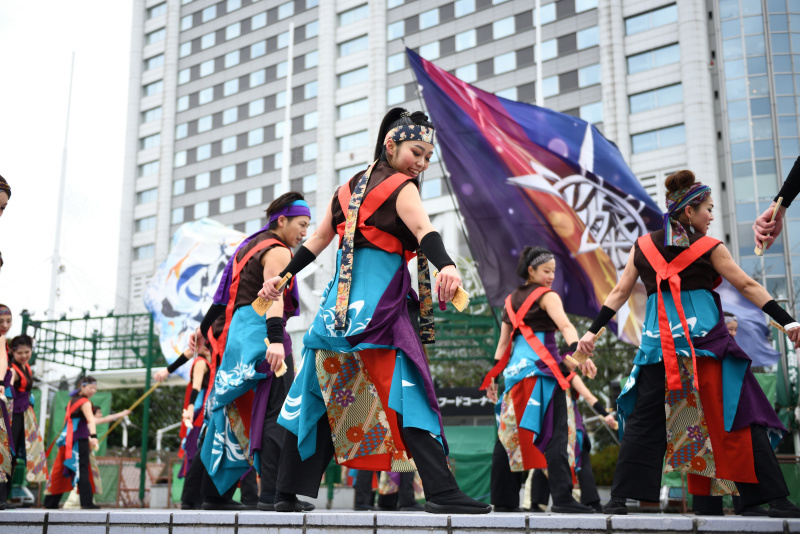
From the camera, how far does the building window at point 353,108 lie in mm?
55309

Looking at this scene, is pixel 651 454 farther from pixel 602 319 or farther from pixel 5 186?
pixel 5 186

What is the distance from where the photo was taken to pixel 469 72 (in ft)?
168

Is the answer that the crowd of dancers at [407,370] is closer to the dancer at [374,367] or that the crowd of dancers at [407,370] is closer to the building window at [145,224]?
the dancer at [374,367]

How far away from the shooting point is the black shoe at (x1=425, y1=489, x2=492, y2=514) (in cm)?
369

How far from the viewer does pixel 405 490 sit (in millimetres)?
8906

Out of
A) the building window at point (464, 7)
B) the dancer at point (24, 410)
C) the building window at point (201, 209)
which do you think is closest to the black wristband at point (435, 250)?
→ the dancer at point (24, 410)

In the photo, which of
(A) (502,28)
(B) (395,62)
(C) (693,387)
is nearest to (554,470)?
(C) (693,387)

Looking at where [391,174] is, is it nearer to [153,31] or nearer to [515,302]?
[515,302]

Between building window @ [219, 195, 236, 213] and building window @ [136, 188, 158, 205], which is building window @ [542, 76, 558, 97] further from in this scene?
building window @ [136, 188, 158, 205]

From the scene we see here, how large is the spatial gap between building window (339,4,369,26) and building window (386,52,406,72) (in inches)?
168

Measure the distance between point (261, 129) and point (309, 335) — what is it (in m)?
58.7

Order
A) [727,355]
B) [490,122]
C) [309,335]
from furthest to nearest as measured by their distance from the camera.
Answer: [490,122], [727,355], [309,335]

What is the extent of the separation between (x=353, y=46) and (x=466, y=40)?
9.13 metres

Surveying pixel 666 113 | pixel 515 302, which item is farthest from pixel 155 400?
pixel 515 302
